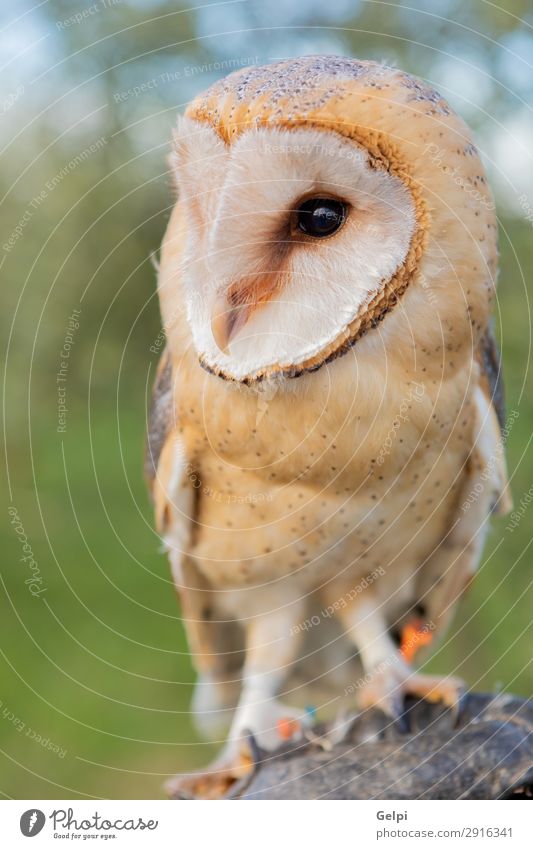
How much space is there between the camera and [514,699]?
0.76m

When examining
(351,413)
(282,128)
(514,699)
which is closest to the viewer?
(282,128)

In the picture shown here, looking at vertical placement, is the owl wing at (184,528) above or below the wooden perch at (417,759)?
above

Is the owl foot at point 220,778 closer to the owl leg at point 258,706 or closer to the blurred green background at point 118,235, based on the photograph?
the owl leg at point 258,706

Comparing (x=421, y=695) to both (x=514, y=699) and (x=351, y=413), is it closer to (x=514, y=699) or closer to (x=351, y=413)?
(x=514, y=699)

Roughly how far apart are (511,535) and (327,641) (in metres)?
0.30

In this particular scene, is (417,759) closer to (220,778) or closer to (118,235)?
(220,778)

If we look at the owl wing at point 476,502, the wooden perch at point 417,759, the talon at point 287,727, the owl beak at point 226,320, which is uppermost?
the owl beak at point 226,320

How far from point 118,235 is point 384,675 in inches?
23.2

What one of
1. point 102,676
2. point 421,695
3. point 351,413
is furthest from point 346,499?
point 102,676

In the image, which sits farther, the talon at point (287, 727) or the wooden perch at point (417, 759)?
the talon at point (287, 727)

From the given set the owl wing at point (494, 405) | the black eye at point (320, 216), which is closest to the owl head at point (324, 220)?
the black eye at point (320, 216)

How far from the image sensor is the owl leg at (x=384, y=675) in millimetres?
794
